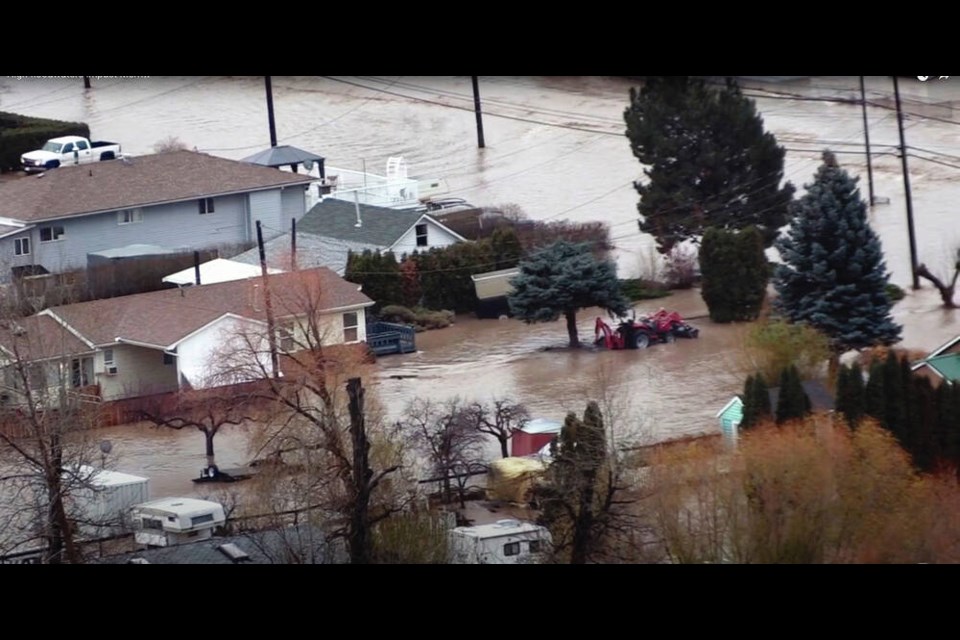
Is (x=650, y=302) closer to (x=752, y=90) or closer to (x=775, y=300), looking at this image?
(x=775, y=300)

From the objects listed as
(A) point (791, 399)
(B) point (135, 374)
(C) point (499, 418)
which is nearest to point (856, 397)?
(A) point (791, 399)

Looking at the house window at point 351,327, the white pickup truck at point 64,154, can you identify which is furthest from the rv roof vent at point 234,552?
the white pickup truck at point 64,154

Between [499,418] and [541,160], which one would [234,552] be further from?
[541,160]

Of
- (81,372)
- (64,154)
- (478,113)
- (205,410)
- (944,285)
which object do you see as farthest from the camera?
(478,113)

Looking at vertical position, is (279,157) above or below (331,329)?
above

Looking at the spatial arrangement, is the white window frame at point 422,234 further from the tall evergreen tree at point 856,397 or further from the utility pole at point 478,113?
the tall evergreen tree at point 856,397

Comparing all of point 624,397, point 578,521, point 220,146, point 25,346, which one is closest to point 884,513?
point 578,521

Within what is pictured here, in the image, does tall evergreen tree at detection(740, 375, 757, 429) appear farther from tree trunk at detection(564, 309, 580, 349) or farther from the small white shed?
the small white shed
